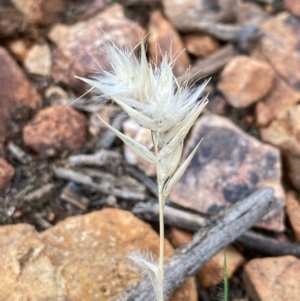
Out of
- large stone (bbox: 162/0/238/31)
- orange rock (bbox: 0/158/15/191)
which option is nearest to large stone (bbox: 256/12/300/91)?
large stone (bbox: 162/0/238/31)

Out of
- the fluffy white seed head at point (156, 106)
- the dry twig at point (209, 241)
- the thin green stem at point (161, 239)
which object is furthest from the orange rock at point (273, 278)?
the fluffy white seed head at point (156, 106)

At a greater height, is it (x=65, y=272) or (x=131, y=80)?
(x=131, y=80)

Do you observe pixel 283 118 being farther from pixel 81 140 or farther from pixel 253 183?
pixel 81 140

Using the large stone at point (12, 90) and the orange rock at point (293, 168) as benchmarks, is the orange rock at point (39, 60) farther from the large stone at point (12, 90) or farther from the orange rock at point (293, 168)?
the orange rock at point (293, 168)

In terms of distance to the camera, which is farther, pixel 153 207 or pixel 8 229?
pixel 153 207

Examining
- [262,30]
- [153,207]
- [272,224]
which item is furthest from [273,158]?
[262,30]

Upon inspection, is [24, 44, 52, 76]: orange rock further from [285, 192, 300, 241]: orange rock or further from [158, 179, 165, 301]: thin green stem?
[158, 179, 165, 301]: thin green stem
